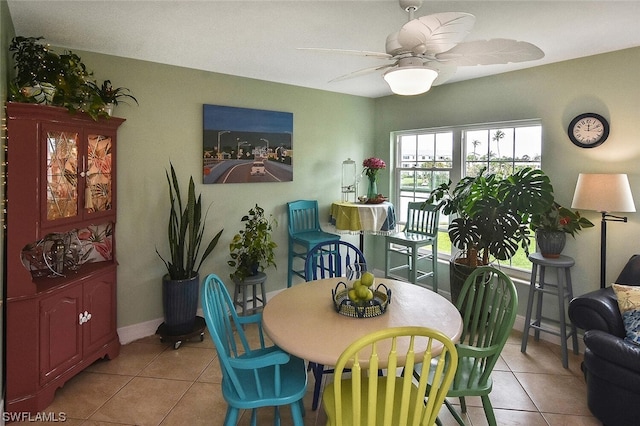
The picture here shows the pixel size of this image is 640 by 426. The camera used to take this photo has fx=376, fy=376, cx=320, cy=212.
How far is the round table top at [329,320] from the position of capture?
160 centimetres

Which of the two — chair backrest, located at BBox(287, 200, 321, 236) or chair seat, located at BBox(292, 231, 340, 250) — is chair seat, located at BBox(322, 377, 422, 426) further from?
chair backrest, located at BBox(287, 200, 321, 236)

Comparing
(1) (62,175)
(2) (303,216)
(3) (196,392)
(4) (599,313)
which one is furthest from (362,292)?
(2) (303,216)

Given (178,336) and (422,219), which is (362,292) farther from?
(422,219)

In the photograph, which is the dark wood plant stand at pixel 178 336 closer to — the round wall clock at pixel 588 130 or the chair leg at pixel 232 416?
the chair leg at pixel 232 416

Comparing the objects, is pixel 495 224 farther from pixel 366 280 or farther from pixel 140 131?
pixel 140 131

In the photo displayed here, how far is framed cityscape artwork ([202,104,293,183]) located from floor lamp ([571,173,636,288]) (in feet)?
8.80

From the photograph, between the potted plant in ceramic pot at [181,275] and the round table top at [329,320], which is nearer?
the round table top at [329,320]

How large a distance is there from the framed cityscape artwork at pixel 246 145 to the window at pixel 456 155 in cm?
154

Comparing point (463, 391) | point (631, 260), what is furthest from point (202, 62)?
point (631, 260)

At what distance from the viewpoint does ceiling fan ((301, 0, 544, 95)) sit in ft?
5.22

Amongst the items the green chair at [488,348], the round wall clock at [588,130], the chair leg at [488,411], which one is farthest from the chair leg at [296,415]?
the round wall clock at [588,130]

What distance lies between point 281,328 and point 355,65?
8.18 feet

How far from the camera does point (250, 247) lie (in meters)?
3.53

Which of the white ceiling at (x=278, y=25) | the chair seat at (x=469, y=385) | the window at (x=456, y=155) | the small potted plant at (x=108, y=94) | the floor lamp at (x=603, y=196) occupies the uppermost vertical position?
the white ceiling at (x=278, y=25)
